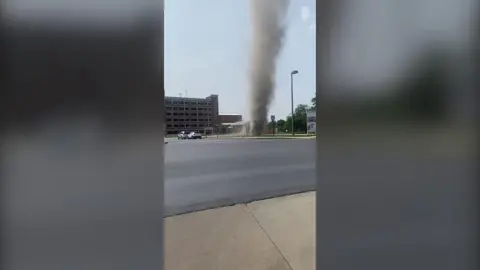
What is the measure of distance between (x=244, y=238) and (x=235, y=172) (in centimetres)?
225

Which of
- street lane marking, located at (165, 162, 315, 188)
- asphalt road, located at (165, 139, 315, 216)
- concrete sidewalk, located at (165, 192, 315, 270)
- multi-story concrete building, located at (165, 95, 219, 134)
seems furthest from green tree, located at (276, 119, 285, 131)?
multi-story concrete building, located at (165, 95, 219, 134)

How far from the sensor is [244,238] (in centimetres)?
232

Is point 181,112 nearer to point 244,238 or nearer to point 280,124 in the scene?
point 244,238

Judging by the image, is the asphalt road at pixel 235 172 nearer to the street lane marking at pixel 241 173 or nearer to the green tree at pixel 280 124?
the street lane marking at pixel 241 173

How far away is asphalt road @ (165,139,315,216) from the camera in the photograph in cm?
317

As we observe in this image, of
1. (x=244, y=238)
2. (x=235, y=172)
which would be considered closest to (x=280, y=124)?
(x=235, y=172)

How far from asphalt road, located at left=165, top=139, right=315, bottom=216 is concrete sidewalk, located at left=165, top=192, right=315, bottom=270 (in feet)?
0.77

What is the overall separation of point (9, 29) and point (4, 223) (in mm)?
321

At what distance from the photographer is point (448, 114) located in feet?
2.46

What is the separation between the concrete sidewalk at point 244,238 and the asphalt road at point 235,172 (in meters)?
0.24

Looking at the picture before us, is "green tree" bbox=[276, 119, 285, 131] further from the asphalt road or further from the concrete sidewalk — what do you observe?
the concrete sidewalk

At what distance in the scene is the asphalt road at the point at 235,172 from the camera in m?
3.17

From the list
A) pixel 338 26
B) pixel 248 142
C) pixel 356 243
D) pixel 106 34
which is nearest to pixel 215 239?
pixel 356 243

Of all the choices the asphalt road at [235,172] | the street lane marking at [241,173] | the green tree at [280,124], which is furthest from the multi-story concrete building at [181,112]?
the green tree at [280,124]
